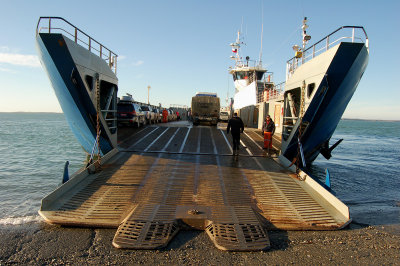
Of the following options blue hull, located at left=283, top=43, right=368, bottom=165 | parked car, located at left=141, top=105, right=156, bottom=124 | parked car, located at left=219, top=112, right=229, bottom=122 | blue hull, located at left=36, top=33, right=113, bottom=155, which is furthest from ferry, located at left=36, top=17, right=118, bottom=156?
parked car, located at left=219, top=112, right=229, bottom=122

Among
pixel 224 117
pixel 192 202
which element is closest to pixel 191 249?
pixel 192 202

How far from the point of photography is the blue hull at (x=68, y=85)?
8.48 m

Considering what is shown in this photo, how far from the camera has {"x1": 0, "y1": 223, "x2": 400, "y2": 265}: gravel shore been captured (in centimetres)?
428

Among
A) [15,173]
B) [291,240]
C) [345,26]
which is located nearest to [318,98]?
[345,26]

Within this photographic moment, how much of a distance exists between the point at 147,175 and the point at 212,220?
10.4ft

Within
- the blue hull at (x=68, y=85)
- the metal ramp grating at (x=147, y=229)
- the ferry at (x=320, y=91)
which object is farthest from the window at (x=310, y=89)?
the blue hull at (x=68, y=85)

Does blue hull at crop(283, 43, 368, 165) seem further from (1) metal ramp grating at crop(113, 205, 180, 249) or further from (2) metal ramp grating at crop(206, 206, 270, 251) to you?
(1) metal ramp grating at crop(113, 205, 180, 249)

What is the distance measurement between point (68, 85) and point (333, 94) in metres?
8.46

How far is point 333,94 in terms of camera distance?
926cm

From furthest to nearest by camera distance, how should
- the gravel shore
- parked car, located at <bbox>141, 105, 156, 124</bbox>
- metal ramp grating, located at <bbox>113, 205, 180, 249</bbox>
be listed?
1. parked car, located at <bbox>141, 105, 156, 124</bbox>
2. metal ramp grating, located at <bbox>113, 205, 180, 249</bbox>
3. the gravel shore

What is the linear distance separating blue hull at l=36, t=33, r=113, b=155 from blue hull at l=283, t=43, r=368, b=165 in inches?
284

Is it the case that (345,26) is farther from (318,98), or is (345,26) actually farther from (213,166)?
(213,166)

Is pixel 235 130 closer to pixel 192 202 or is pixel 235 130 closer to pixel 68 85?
pixel 192 202

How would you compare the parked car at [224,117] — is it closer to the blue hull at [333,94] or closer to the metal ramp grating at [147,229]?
the blue hull at [333,94]
